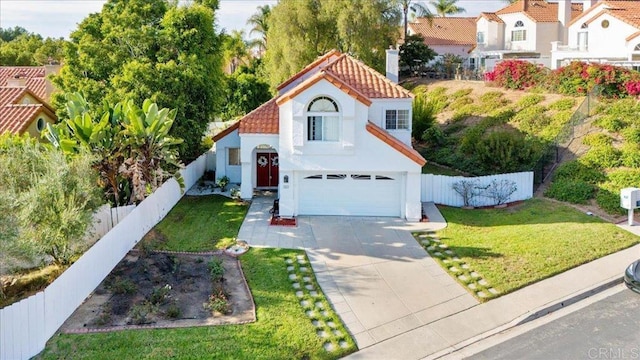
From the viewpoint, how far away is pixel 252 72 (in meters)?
58.7

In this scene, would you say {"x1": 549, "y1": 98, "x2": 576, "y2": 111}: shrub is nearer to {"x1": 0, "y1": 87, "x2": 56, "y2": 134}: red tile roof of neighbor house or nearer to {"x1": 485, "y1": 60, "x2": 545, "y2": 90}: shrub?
{"x1": 485, "y1": 60, "x2": 545, "y2": 90}: shrub

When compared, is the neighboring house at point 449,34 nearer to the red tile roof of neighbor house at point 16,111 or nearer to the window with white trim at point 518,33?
the window with white trim at point 518,33

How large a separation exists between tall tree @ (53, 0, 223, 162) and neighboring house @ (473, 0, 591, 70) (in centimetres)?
3234

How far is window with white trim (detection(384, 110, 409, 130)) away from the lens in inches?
987

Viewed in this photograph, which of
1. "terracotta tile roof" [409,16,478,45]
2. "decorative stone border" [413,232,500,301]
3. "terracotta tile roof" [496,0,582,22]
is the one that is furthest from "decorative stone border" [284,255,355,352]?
"terracotta tile roof" [409,16,478,45]

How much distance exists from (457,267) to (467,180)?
8.01 metres

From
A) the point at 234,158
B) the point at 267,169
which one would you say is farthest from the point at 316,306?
the point at 234,158

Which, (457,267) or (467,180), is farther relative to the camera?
(467,180)

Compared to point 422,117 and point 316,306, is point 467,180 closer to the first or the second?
point 422,117

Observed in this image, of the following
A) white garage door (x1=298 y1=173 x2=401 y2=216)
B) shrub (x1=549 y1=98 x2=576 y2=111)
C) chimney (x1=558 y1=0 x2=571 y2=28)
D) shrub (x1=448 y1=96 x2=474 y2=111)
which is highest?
chimney (x1=558 y1=0 x2=571 y2=28)

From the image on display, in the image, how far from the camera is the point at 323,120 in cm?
2309

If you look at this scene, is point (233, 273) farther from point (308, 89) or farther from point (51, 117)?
point (51, 117)

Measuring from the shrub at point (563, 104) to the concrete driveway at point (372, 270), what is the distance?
48.2 ft

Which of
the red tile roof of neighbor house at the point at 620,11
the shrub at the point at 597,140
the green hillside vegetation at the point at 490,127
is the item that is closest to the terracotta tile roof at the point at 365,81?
the green hillside vegetation at the point at 490,127
